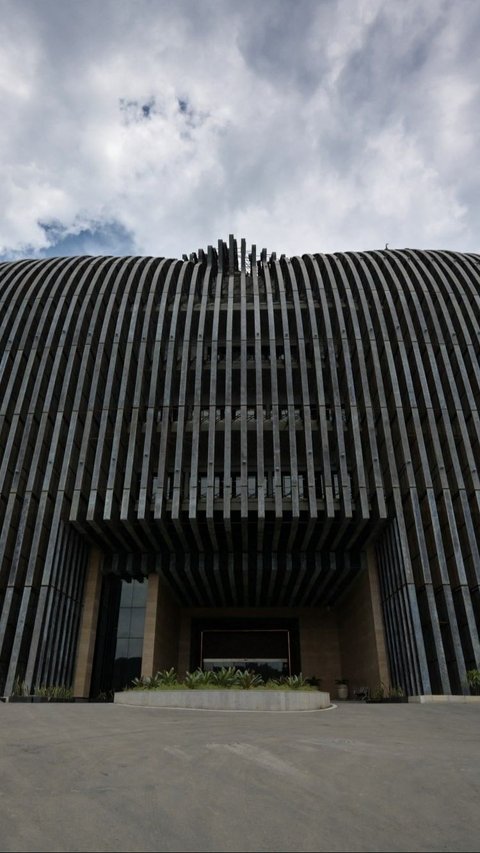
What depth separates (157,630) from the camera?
24.9m

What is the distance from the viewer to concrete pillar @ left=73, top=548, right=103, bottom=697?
23.2 m

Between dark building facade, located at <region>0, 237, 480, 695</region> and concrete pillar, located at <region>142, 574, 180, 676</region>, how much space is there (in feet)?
0.41

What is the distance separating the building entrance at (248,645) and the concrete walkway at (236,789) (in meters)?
22.3

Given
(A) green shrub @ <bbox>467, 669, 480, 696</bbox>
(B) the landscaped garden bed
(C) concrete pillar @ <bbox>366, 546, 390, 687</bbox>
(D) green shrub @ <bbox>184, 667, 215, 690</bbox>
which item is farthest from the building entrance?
(B) the landscaped garden bed

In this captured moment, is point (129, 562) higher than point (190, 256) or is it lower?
lower

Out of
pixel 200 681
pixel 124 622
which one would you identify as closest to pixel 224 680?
pixel 200 681

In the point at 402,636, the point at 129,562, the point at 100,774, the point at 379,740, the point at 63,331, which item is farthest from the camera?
the point at 63,331

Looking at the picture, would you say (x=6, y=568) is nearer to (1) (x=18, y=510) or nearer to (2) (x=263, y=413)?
(1) (x=18, y=510)

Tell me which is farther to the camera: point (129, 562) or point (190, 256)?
point (190, 256)

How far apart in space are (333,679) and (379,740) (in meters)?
22.4

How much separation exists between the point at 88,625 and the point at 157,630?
120 inches

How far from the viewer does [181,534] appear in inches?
930

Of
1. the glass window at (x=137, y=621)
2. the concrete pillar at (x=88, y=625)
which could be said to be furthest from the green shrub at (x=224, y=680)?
the glass window at (x=137, y=621)

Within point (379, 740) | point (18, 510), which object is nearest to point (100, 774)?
point (379, 740)
